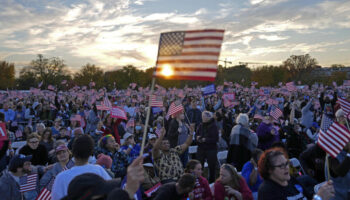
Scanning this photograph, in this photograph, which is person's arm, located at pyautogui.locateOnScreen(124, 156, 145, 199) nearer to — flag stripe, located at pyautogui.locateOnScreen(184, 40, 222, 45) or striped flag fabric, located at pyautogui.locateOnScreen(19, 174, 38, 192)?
flag stripe, located at pyautogui.locateOnScreen(184, 40, 222, 45)

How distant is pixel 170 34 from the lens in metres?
2.54

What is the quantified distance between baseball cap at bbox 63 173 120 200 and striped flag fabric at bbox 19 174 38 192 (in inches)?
113

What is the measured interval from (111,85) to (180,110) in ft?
226

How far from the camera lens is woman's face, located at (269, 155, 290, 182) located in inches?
118

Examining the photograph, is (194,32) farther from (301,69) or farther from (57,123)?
(301,69)

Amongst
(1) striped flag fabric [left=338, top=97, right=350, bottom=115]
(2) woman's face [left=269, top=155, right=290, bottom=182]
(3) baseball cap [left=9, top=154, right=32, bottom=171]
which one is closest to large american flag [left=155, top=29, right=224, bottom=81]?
(2) woman's face [left=269, top=155, right=290, bottom=182]

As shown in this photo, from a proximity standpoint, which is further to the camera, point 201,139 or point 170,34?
point 201,139

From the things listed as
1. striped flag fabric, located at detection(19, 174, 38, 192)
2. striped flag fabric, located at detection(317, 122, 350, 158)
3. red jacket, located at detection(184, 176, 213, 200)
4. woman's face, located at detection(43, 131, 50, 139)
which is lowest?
red jacket, located at detection(184, 176, 213, 200)

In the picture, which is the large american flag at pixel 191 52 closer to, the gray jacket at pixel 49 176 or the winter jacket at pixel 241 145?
the gray jacket at pixel 49 176

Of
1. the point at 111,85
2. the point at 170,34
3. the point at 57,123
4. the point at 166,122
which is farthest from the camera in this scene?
the point at 111,85

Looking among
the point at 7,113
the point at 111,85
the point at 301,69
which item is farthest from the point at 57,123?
the point at 301,69

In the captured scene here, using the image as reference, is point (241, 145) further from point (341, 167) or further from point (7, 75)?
point (7, 75)

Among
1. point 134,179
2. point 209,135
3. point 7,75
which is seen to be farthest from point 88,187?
point 7,75

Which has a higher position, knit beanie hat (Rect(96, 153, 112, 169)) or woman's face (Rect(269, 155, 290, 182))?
woman's face (Rect(269, 155, 290, 182))
